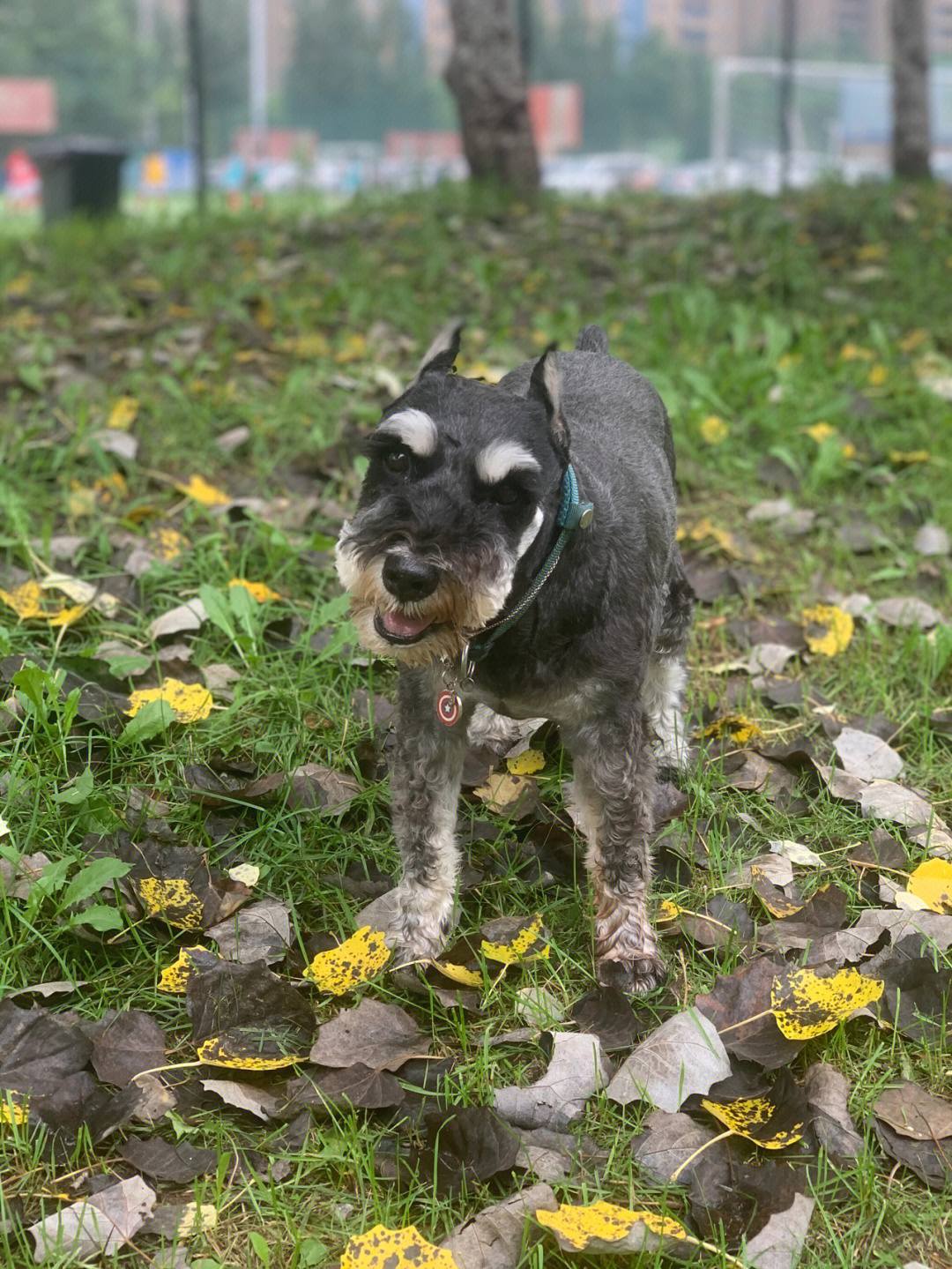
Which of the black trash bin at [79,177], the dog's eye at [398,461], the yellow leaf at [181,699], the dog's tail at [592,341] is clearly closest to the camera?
the dog's eye at [398,461]

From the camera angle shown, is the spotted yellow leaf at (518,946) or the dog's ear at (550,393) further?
the spotted yellow leaf at (518,946)

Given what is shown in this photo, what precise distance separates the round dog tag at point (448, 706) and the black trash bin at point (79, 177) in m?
10.1

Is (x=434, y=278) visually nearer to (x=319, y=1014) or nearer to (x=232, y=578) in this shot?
(x=232, y=578)

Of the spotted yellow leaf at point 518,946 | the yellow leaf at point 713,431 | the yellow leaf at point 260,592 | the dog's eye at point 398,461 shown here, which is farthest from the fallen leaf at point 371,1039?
the yellow leaf at point 713,431

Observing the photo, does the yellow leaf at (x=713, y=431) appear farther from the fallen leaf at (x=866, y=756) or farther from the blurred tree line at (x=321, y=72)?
the blurred tree line at (x=321, y=72)

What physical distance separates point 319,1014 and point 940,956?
1489 mm

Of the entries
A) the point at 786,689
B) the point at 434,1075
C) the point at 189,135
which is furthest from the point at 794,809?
the point at 189,135

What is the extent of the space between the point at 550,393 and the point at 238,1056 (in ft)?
5.35

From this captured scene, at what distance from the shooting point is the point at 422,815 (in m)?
3.16

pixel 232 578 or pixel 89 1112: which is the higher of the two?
pixel 232 578

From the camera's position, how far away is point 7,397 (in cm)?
600

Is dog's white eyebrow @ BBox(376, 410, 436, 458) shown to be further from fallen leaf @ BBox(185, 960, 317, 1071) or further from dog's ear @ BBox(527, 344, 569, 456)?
fallen leaf @ BBox(185, 960, 317, 1071)

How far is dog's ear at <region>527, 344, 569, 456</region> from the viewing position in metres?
2.86

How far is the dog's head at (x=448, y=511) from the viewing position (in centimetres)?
260
